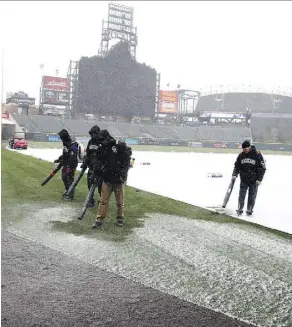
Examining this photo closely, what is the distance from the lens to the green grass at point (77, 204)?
4766 mm

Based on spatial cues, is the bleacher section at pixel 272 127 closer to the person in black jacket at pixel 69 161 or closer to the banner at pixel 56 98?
the banner at pixel 56 98

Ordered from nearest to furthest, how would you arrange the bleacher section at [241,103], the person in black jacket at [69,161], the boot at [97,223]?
1. the bleacher section at [241,103]
2. the boot at [97,223]
3. the person in black jacket at [69,161]

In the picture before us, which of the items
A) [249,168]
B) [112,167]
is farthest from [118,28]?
[249,168]

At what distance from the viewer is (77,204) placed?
6.01 metres

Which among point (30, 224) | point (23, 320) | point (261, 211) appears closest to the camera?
point (23, 320)

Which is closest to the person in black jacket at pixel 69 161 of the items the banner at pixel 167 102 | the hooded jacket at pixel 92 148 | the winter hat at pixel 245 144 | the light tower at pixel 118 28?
the hooded jacket at pixel 92 148

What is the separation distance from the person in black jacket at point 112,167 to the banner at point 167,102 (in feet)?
2.78

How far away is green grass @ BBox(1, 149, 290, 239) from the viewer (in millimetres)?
4766

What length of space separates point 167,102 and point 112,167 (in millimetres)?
1229

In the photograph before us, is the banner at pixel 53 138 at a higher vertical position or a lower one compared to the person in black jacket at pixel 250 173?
higher

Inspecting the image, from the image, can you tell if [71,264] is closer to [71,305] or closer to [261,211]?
[71,305]

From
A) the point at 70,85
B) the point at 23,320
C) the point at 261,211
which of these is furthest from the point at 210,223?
the point at 23,320

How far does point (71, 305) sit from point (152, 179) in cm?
612

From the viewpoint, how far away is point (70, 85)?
3.70 m
